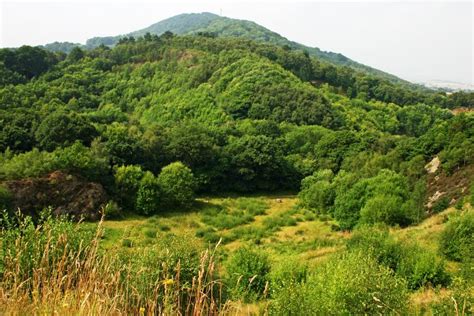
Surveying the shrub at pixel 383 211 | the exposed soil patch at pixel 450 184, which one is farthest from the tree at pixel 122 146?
the exposed soil patch at pixel 450 184

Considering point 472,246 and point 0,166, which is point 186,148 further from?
point 472,246

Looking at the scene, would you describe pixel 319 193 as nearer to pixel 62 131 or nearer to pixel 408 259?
pixel 408 259

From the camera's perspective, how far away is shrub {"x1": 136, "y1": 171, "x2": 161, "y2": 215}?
39781 mm

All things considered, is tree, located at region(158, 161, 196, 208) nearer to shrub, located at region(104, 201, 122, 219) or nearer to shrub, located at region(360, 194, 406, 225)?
shrub, located at region(104, 201, 122, 219)

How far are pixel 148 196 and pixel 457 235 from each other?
27285 millimetres

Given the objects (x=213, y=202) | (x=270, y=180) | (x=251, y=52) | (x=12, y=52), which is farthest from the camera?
(x=251, y=52)

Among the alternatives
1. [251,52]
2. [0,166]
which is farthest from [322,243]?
[251,52]

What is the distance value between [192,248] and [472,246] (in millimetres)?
11389

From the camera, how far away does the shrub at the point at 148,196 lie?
131ft

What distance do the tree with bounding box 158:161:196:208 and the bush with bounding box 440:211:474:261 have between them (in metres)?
25.8

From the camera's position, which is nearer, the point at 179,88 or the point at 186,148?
the point at 186,148

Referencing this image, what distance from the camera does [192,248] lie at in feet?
47.4

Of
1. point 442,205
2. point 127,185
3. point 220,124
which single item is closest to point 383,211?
point 442,205

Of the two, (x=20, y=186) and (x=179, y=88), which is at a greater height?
(x=179, y=88)
